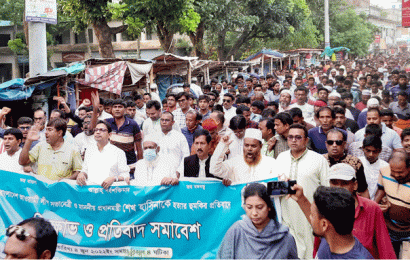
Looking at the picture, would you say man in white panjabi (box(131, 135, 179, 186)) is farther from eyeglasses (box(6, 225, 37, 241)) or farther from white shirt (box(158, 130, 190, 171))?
eyeglasses (box(6, 225, 37, 241))

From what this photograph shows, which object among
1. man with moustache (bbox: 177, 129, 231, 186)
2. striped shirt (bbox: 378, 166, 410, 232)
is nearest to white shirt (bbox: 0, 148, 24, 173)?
man with moustache (bbox: 177, 129, 231, 186)

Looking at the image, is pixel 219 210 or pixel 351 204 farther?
pixel 219 210

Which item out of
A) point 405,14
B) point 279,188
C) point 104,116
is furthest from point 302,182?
point 405,14

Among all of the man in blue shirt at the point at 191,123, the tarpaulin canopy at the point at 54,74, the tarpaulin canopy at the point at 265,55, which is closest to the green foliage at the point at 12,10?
the tarpaulin canopy at the point at 265,55

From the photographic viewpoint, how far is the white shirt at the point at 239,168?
512 centimetres

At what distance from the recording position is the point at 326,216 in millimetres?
3025

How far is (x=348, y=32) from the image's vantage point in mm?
46219

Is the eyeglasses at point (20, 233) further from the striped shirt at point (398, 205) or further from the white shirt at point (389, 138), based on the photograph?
the white shirt at point (389, 138)

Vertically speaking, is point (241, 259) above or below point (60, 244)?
above

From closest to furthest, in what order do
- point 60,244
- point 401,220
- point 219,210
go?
1. point 401,220
2. point 219,210
3. point 60,244

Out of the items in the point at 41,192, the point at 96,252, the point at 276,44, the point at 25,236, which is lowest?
the point at 96,252

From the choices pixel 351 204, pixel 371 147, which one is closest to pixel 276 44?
pixel 371 147

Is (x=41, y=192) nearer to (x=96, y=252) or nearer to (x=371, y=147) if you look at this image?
(x=96, y=252)

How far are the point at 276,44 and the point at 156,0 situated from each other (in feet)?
68.6
